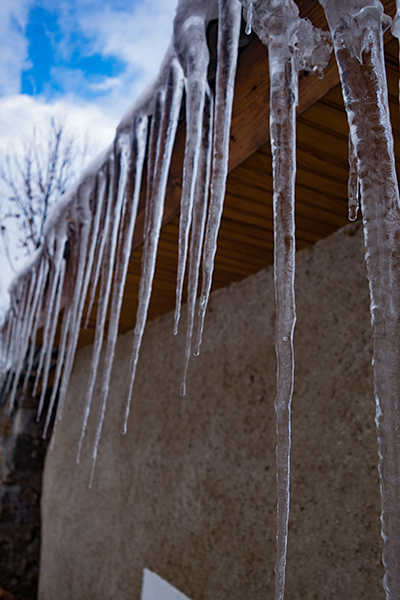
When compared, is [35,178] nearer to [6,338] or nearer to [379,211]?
[6,338]

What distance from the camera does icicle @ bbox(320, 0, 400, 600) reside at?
1.69ft

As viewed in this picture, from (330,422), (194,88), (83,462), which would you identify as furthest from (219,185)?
(83,462)

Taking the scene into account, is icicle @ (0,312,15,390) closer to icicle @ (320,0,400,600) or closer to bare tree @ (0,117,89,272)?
bare tree @ (0,117,89,272)

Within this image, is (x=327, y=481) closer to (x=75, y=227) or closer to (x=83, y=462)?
(x=75, y=227)

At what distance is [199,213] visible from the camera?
109 cm

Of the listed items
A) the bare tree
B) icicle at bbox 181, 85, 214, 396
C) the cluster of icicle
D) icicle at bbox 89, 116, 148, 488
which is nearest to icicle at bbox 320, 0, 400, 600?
the cluster of icicle

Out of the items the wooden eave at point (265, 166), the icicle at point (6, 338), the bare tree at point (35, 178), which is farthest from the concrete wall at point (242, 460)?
the bare tree at point (35, 178)

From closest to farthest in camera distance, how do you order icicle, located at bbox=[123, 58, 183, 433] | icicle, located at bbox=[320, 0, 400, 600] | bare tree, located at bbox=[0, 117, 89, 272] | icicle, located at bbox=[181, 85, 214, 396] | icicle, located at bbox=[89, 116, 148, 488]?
icicle, located at bbox=[320, 0, 400, 600], icicle, located at bbox=[181, 85, 214, 396], icicle, located at bbox=[123, 58, 183, 433], icicle, located at bbox=[89, 116, 148, 488], bare tree, located at bbox=[0, 117, 89, 272]

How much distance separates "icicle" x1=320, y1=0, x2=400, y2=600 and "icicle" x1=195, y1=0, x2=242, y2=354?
0.24m

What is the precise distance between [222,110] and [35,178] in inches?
227

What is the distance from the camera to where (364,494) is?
4.65ft

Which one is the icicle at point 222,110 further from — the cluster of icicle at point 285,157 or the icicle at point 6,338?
the icicle at point 6,338

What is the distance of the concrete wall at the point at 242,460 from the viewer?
58.7 inches

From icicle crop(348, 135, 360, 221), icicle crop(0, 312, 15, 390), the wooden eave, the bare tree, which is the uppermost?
the bare tree
